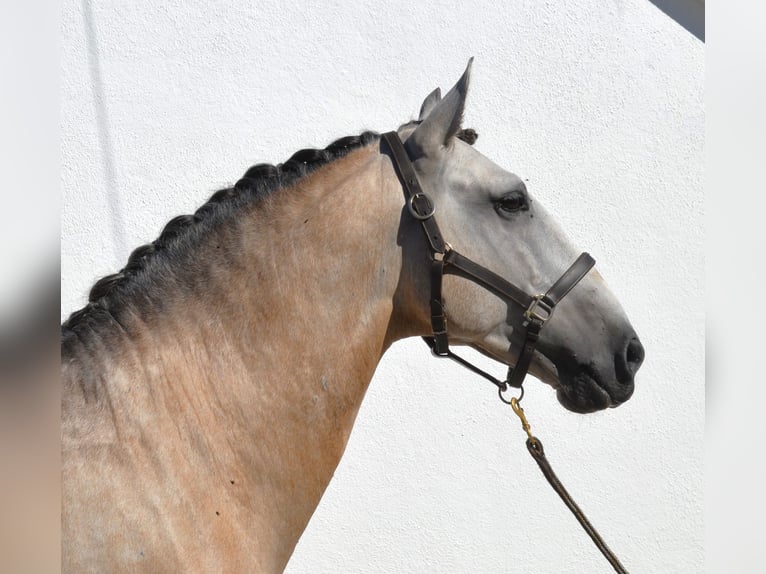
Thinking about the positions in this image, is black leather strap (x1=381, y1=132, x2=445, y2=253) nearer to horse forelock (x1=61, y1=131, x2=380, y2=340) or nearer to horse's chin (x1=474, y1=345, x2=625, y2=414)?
horse forelock (x1=61, y1=131, x2=380, y2=340)

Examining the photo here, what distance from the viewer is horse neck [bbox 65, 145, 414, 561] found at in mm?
1474

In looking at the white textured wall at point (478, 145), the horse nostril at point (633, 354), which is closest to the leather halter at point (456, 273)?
the horse nostril at point (633, 354)

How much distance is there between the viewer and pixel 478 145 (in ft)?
10.9

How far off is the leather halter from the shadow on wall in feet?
7.34

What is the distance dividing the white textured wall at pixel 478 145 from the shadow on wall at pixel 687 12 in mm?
37

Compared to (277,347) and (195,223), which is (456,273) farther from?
(195,223)

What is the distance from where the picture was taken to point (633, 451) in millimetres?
3316

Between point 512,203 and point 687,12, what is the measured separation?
7.67 ft

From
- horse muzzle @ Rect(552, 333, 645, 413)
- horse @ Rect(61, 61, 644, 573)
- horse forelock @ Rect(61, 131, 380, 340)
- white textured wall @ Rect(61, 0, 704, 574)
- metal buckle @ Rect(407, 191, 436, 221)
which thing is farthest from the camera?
white textured wall @ Rect(61, 0, 704, 574)

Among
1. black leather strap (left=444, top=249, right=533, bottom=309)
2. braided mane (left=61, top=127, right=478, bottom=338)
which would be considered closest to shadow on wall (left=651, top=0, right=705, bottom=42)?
braided mane (left=61, top=127, right=478, bottom=338)

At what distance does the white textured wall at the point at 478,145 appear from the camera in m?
3.22

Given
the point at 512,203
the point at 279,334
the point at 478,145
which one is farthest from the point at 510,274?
the point at 478,145

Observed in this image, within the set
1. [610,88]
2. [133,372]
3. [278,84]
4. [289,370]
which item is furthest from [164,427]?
[610,88]

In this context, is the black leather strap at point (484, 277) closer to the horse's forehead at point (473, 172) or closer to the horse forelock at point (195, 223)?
the horse's forehead at point (473, 172)
